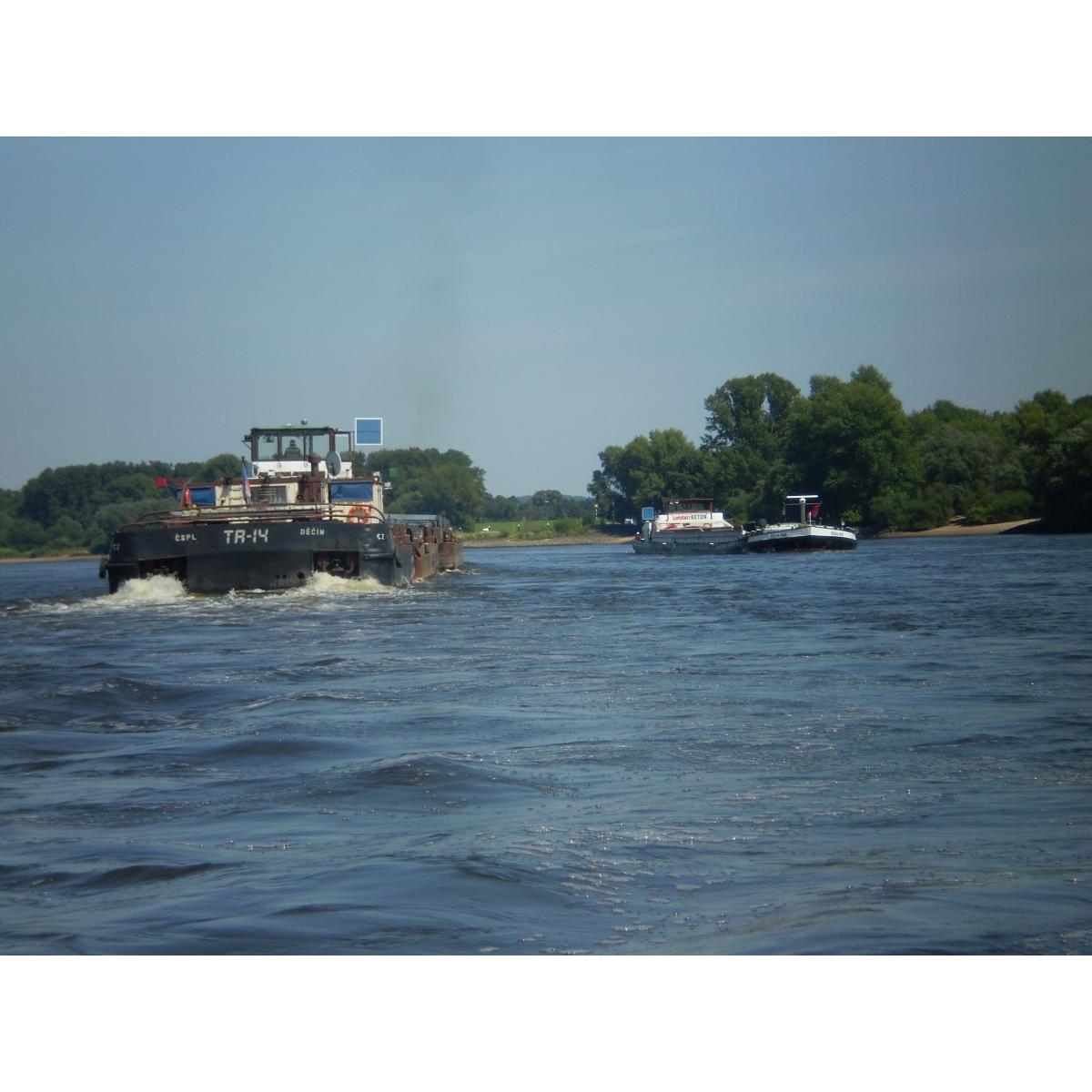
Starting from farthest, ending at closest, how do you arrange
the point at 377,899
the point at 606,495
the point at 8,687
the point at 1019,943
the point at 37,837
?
1. the point at 606,495
2. the point at 8,687
3. the point at 37,837
4. the point at 377,899
5. the point at 1019,943

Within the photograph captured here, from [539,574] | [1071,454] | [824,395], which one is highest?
[824,395]

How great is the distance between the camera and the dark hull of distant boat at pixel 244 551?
18.2 metres

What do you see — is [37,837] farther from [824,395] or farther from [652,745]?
[824,395]

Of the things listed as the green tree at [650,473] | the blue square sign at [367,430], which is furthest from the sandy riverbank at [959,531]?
the blue square sign at [367,430]

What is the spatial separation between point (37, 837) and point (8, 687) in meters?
5.17

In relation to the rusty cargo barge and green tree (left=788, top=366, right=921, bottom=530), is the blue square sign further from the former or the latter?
green tree (left=788, top=366, right=921, bottom=530)

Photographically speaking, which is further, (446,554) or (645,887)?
(446,554)

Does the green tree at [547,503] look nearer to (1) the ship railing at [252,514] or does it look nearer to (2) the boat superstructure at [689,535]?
(2) the boat superstructure at [689,535]

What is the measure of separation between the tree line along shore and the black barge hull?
4001mm

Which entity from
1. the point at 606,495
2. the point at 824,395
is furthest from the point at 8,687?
the point at 606,495

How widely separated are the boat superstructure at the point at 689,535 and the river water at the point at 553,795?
3946cm

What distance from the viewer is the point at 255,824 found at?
522cm

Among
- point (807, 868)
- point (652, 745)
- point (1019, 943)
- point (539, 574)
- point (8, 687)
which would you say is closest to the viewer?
point (1019, 943)

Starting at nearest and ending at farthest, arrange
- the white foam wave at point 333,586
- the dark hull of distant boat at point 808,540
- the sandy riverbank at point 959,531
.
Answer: the white foam wave at point 333,586 < the dark hull of distant boat at point 808,540 < the sandy riverbank at point 959,531
